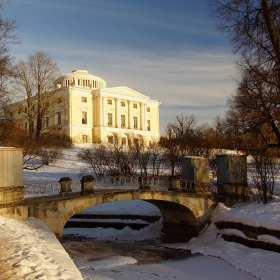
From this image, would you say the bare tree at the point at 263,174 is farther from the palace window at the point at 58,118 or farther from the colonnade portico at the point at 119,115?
the palace window at the point at 58,118

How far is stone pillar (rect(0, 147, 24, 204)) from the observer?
1395 centimetres

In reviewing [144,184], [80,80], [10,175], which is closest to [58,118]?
[80,80]

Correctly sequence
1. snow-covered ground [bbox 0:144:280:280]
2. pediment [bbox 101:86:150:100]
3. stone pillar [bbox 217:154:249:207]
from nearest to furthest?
snow-covered ground [bbox 0:144:280:280]
stone pillar [bbox 217:154:249:207]
pediment [bbox 101:86:150:100]

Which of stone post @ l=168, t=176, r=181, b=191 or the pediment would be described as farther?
the pediment

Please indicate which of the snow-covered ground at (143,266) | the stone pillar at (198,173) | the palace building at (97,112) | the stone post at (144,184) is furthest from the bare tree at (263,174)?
the palace building at (97,112)

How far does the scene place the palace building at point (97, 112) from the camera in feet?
197

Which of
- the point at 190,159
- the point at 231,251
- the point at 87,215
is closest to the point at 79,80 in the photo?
the point at 87,215

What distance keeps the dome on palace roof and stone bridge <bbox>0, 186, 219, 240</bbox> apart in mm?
47946

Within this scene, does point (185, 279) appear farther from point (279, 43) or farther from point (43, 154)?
point (43, 154)

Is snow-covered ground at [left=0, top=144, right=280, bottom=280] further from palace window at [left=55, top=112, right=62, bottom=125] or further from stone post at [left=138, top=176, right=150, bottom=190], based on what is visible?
palace window at [left=55, top=112, right=62, bottom=125]

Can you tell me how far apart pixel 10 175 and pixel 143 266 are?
5984mm

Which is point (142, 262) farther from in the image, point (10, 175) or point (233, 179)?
point (233, 179)

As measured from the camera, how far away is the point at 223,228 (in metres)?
19.0

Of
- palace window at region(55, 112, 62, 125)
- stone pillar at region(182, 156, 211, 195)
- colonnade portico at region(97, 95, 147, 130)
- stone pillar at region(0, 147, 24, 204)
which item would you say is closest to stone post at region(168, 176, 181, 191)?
stone pillar at region(182, 156, 211, 195)
